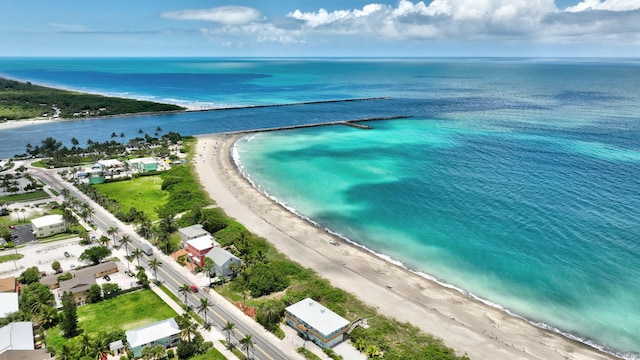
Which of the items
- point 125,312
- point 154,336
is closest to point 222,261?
point 125,312

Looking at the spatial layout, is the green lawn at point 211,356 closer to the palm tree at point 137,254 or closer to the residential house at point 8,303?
the palm tree at point 137,254

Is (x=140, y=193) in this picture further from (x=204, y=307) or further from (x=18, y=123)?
(x=18, y=123)

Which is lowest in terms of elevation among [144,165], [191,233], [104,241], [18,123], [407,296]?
[407,296]

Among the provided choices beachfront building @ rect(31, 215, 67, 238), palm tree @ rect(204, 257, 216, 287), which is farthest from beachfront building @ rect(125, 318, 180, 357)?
beachfront building @ rect(31, 215, 67, 238)

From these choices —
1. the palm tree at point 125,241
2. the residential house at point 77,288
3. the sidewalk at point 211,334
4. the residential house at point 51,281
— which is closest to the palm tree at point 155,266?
the sidewalk at point 211,334

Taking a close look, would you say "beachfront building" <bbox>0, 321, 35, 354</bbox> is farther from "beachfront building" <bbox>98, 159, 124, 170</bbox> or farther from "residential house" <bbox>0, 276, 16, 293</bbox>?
→ "beachfront building" <bbox>98, 159, 124, 170</bbox>

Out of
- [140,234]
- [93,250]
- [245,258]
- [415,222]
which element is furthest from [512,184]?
[93,250]
